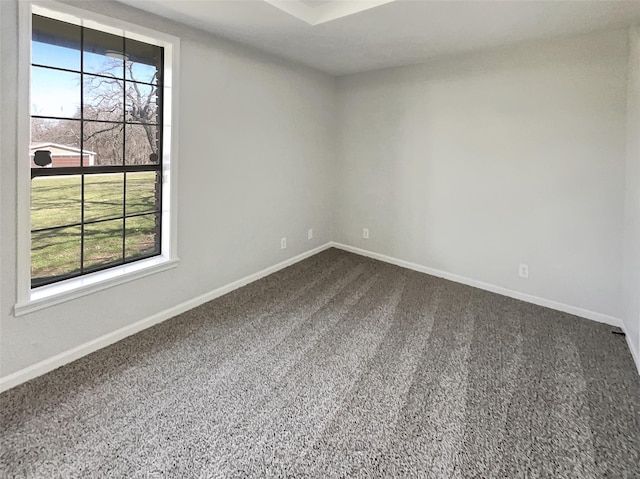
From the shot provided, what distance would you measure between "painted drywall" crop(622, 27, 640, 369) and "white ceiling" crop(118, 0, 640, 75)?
1.11 feet

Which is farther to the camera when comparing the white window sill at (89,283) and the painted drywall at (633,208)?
the painted drywall at (633,208)

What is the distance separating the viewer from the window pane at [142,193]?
2.71m

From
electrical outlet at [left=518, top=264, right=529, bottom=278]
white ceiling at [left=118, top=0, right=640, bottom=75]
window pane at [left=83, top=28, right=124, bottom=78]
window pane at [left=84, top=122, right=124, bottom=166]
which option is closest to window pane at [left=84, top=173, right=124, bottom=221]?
window pane at [left=84, top=122, right=124, bottom=166]

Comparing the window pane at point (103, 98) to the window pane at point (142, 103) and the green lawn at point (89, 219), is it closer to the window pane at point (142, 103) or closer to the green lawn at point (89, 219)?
the window pane at point (142, 103)

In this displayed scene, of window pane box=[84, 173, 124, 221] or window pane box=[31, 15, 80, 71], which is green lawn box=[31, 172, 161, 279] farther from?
window pane box=[31, 15, 80, 71]

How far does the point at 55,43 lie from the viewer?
2.18 m

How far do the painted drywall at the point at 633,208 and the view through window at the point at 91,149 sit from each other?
3457 millimetres

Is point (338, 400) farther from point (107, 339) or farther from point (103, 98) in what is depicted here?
point (103, 98)

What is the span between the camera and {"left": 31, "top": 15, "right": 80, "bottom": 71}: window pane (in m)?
2.11

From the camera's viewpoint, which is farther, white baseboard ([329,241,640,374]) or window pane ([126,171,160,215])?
white baseboard ([329,241,640,374])

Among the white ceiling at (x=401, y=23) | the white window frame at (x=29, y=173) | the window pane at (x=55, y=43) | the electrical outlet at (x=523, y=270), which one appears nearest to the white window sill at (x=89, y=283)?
the white window frame at (x=29, y=173)

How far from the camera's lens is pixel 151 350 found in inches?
97.5

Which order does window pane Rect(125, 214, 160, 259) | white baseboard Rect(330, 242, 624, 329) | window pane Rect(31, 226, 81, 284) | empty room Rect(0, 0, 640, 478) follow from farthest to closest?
white baseboard Rect(330, 242, 624, 329), window pane Rect(125, 214, 160, 259), window pane Rect(31, 226, 81, 284), empty room Rect(0, 0, 640, 478)

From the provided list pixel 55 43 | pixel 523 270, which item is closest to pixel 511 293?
pixel 523 270
